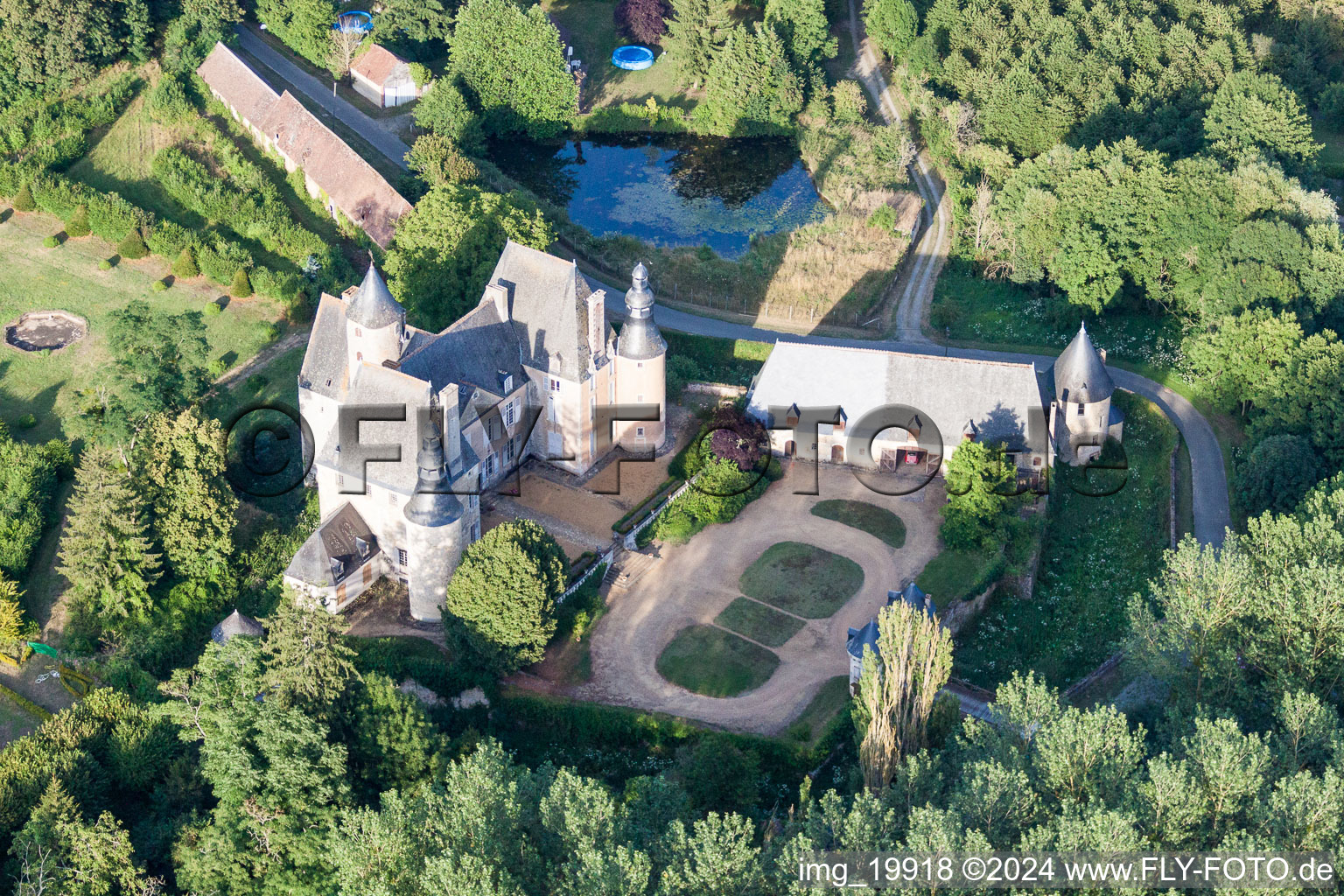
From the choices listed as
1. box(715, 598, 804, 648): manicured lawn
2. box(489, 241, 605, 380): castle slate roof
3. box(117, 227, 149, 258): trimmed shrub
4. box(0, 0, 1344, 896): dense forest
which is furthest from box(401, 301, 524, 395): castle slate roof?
box(117, 227, 149, 258): trimmed shrub

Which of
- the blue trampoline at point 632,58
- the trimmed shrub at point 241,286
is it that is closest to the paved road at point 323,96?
the trimmed shrub at point 241,286

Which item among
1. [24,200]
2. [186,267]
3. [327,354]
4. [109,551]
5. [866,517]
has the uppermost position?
[327,354]

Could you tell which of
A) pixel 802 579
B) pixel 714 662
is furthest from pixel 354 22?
pixel 714 662

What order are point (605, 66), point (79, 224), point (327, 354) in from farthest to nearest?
1. point (605, 66)
2. point (79, 224)
3. point (327, 354)

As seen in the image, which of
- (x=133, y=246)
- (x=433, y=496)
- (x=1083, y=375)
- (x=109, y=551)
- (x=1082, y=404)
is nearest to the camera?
(x=433, y=496)

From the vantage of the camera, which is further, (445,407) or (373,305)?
(373,305)

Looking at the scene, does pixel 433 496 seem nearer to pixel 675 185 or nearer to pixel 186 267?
pixel 186 267
